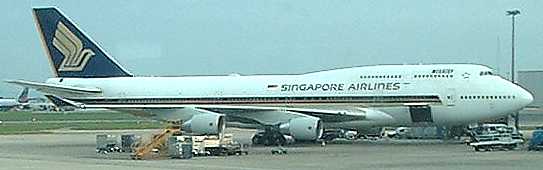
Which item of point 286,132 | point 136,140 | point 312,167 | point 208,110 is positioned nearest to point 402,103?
point 286,132

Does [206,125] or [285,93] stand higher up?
[285,93]

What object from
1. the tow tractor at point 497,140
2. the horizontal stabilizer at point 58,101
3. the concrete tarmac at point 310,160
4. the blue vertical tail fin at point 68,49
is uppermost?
the blue vertical tail fin at point 68,49

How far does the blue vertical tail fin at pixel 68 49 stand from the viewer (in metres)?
55.5

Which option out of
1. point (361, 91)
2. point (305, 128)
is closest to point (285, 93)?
point (361, 91)

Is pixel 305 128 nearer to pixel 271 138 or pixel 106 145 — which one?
pixel 271 138

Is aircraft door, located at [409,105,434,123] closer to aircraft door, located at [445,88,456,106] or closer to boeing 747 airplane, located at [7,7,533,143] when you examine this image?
boeing 747 airplane, located at [7,7,533,143]

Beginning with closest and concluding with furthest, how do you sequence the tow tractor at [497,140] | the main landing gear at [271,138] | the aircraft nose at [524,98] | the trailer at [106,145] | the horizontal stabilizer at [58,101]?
the tow tractor at [497,140]
the trailer at [106,145]
the aircraft nose at [524,98]
the main landing gear at [271,138]
the horizontal stabilizer at [58,101]

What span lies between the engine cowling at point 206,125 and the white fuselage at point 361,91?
5.16 meters

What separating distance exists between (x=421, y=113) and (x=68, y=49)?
2010 cm

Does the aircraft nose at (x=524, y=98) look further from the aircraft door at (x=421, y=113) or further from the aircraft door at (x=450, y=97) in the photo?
the aircraft door at (x=421, y=113)

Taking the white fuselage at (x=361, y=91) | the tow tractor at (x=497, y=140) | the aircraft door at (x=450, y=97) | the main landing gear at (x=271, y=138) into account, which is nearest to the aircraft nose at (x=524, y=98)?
the white fuselage at (x=361, y=91)

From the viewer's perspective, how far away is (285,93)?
51.3 metres

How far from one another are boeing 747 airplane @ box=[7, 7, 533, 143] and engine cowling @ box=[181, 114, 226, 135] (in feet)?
0.15

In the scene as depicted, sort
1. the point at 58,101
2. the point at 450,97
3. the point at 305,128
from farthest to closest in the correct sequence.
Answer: the point at 58,101 < the point at 450,97 < the point at 305,128
